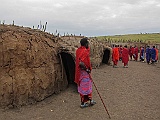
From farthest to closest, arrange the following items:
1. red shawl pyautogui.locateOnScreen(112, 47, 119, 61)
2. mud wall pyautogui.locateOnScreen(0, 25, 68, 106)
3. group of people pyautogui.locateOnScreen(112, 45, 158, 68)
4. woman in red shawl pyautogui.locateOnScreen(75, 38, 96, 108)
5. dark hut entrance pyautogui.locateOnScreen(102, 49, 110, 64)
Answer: dark hut entrance pyautogui.locateOnScreen(102, 49, 110, 64)
red shawl pyautogui.locateOnScreen(112, 47, 119, 61)
group of people pyautogui.locateOnScreen(112, 45, 158, 68)
mud wall pyautogui.locateOnScreen(0, 25, 68, 106)
woman in red shawl pyautogui.locateOnScreen(75, 38, 96, 108)

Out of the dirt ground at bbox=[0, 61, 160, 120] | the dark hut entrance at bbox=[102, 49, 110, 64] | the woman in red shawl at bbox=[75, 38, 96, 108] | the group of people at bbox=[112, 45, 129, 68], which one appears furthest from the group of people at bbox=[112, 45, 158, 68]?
the woman in red shawl at bbox=[75, 38, 96, 108]

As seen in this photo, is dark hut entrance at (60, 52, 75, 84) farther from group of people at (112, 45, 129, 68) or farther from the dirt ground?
group of people at (112, 45, 129, 68)

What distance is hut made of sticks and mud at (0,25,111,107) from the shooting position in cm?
764

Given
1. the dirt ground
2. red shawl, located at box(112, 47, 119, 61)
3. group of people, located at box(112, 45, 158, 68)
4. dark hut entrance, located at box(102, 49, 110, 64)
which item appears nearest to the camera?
the dirt ground

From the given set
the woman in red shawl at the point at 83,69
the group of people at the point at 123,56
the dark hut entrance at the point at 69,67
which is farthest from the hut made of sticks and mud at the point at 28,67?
the group of people at the point at 123,56

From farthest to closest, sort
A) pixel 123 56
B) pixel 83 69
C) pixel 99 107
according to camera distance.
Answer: pixel 123 56, pixel 99 107, pixel 83 69

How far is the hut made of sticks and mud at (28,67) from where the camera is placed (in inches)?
301

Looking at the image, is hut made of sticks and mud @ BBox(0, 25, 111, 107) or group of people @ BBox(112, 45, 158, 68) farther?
group of people @ BBox(112, 45, 158, 68)

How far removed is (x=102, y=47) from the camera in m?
18.8

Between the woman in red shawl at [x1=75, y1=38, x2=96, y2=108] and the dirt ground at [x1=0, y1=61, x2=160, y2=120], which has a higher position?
the woman in red shawl at [x1=75, y1=38, x2=96, y2=108]

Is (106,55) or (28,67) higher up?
(28,67)

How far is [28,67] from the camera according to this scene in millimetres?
8086

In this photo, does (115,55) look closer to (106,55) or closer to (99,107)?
(106,55)

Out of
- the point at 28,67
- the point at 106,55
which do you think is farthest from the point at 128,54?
the point at 28,67
